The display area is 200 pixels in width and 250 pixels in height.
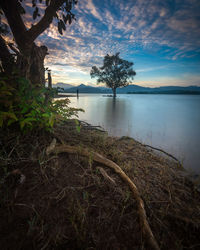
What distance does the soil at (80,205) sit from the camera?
929 mm

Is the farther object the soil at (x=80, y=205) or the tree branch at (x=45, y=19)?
the tree branch at (x=45, y=19)

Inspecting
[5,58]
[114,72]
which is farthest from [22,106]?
[114,72]

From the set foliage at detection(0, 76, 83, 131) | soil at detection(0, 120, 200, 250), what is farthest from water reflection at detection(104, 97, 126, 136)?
foliage at detection(0, 76, 83, 131)

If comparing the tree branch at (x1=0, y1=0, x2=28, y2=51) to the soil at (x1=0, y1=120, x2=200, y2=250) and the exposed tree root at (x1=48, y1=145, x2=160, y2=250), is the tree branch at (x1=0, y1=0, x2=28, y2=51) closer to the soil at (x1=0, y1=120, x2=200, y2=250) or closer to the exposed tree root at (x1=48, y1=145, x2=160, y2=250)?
the soil at (x1=0, y1=120, x2=200, y2=250)

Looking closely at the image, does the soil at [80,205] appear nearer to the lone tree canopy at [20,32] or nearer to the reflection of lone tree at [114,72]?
the lone tree canopy at [20,32]

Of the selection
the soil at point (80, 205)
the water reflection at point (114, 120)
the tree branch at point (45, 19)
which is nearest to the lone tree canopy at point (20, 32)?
the tree branch at point (45, 19)

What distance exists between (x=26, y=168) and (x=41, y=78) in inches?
92.5

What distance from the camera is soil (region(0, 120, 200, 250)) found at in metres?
0.93

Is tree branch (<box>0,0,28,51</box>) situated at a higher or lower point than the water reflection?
higher

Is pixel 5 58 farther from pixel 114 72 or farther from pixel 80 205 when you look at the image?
pixel 114 72

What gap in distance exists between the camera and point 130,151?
8.77 ft

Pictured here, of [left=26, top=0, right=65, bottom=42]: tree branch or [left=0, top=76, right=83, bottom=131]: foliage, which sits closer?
[left=0, top=76, right=83, bottom=131]: foliage

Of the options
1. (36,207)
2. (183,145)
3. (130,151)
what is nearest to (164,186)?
(130,151)

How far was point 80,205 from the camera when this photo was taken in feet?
3.85
